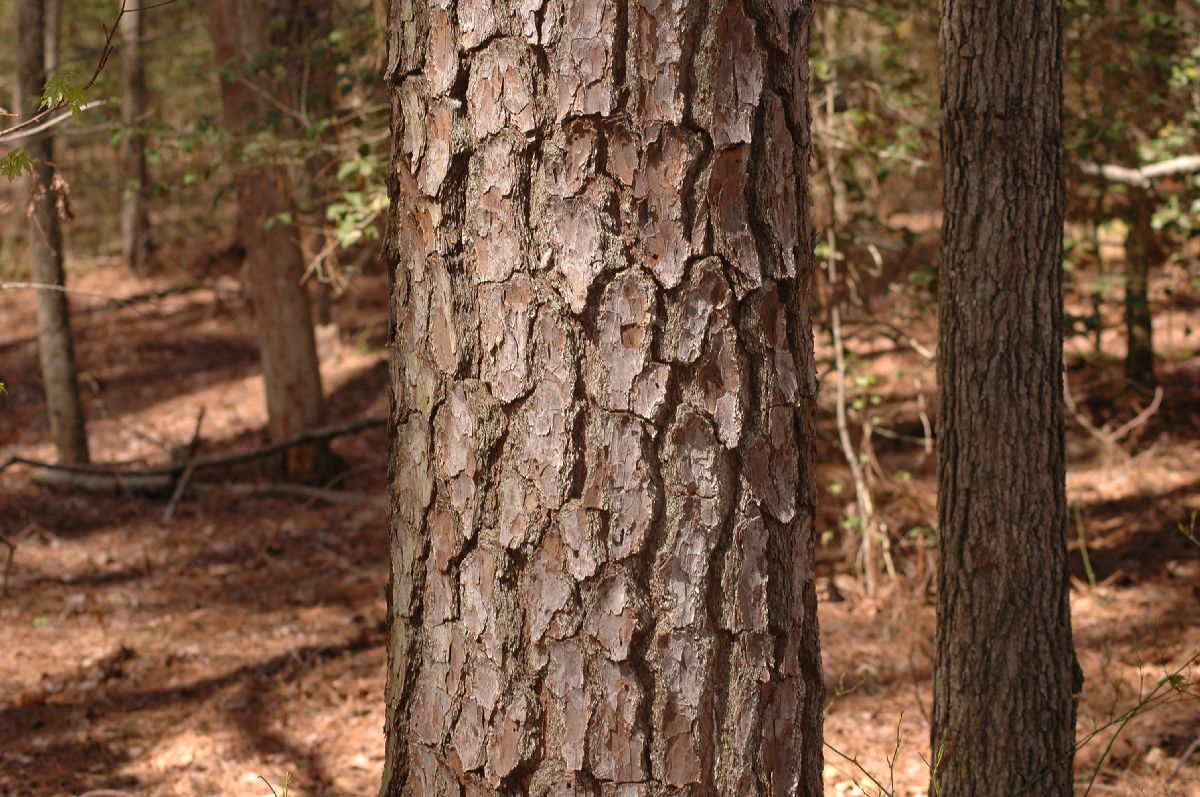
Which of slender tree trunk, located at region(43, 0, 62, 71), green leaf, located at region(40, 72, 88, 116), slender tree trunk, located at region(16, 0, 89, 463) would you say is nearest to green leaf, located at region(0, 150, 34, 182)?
green leaf, located at region(40, 72, 88, 116)

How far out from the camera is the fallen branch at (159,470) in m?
7.86

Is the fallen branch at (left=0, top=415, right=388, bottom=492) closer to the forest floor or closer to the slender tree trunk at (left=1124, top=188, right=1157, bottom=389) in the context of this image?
the forest floor

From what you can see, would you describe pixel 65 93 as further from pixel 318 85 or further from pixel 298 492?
pixel 298 492

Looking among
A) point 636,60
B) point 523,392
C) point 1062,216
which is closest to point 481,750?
point 523,392

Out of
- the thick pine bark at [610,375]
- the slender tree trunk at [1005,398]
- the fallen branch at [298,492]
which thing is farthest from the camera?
the fallen branch at [298,492]

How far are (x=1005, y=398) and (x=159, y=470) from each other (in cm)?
668

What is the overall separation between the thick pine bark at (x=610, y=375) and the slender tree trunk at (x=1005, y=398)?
1.67 meters

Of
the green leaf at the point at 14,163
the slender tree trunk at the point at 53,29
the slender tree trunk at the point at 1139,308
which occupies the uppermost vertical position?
the slender tree trunk at the point at 53,29

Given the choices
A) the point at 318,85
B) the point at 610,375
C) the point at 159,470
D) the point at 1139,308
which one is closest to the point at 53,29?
the point at 159,470

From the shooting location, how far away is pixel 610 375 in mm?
1590

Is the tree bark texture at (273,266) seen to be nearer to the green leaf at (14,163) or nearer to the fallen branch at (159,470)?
the fallen branch at (159,470)

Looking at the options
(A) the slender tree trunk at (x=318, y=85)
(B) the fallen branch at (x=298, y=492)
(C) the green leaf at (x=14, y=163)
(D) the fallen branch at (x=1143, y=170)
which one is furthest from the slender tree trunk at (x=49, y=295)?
(D) the fallen branch at (x=1143, y=170)

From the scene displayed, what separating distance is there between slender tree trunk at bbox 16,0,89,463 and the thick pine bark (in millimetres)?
6433

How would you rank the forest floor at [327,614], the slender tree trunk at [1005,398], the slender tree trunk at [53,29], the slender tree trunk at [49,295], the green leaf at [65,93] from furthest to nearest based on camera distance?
the slender tree trunk at [53,29], the slender tree trunk at [49,295], the forest floor at [327,614], the slender tree trunk at [1005,398], the green leaf at [65,93]
